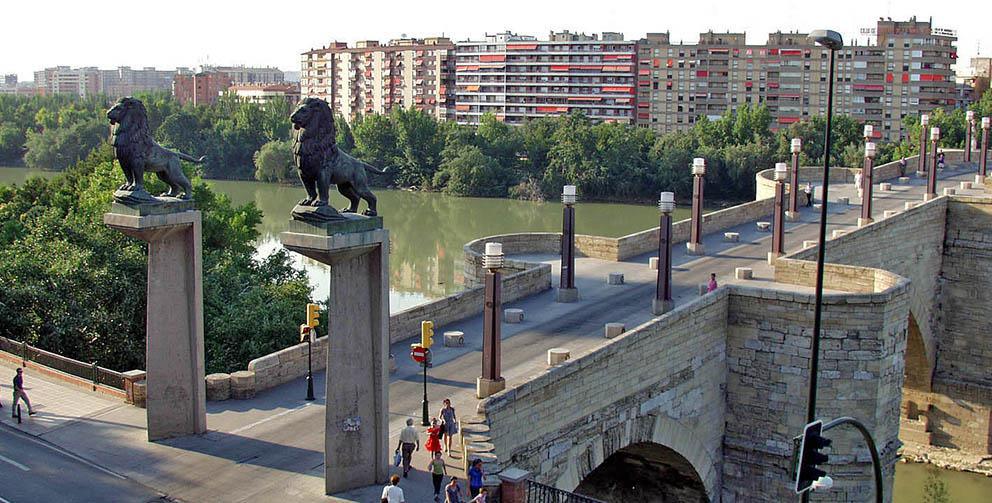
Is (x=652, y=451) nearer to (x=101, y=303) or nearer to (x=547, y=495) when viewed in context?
(x=547, y=495)

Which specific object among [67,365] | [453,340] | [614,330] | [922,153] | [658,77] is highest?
[658,77]

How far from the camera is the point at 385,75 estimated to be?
119m

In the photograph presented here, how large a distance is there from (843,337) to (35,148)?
88910mm

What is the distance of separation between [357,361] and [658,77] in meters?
92.3

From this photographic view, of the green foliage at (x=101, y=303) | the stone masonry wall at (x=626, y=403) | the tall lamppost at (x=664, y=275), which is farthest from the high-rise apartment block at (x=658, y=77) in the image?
the stone masonry wall at (x=626, y=403)

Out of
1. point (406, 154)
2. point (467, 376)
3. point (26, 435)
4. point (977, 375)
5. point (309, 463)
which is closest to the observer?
point (309, 463)

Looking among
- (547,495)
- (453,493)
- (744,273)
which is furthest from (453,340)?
(744,273)

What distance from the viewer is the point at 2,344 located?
73.6 feet

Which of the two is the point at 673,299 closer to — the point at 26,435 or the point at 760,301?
the point at 760,301

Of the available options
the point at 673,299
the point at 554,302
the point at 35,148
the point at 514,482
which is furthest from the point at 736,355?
the point at 35,148

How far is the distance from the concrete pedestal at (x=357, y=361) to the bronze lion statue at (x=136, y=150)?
11.5ft

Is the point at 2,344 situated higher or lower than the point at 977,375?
higher

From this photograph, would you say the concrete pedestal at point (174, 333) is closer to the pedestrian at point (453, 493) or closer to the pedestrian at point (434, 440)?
the pedestrian at point (434, 440)

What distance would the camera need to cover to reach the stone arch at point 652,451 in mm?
16898
